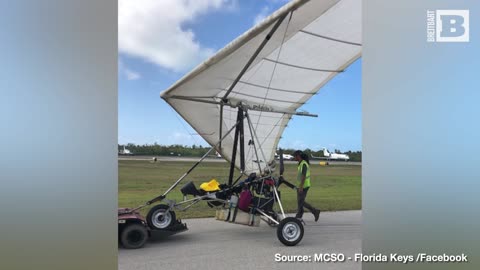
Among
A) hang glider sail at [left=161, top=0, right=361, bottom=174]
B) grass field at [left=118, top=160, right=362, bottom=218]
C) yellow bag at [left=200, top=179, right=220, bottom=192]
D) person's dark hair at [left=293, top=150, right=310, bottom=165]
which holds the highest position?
hang glider sail at [left=161, top=0, right=361, bottom=174]

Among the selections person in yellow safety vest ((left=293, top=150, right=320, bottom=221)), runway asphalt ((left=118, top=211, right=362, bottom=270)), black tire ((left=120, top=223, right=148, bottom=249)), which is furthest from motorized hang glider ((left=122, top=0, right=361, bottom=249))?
person in yellow safety vest ((left=293, top=150, right=320, bottom=221))

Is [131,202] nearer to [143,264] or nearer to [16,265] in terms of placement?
[143,264]

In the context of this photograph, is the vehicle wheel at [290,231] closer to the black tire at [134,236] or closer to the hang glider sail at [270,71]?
the hang glider sail at [270,71]

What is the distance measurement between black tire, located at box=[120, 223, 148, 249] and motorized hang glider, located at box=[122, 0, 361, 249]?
503 mm

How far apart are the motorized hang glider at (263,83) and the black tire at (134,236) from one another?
503mm

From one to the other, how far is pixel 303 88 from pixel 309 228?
2.97 m

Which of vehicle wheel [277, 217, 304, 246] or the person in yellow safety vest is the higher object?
the person in yellow safety vest

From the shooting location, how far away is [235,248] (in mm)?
5449

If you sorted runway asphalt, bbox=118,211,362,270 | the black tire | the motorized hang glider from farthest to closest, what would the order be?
1. the black tire
2. the motorized hang glider
3. runway asphalt, bbox=118,211,362,270

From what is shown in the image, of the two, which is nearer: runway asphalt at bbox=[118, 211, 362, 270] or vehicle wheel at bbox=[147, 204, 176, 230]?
runway asphalt at bbox=[118, 211, 362, 270]

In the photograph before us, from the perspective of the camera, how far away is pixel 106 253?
6.77 ft

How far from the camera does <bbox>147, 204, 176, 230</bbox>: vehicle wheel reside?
5.88m

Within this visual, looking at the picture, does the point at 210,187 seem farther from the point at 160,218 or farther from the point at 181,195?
the point at 181,195

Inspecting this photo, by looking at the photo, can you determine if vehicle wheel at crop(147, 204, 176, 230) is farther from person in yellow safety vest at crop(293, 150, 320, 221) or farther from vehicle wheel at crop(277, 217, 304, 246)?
person in yellow safety vest at crop(293, 150, 320, 221)
